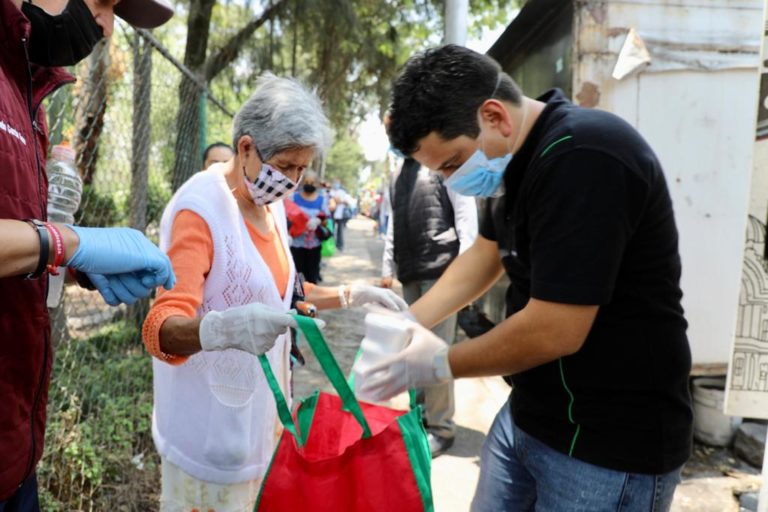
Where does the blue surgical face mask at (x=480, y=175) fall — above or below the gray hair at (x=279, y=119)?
below

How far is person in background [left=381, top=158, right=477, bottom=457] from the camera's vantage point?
3664 millimetres

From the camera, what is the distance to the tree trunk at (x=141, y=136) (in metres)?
3.69

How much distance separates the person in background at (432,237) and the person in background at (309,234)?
3.07 metres

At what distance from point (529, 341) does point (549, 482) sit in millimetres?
454

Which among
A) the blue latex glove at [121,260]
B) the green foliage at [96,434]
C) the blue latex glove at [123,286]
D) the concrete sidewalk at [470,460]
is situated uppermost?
the blue latex glove at [121,260]

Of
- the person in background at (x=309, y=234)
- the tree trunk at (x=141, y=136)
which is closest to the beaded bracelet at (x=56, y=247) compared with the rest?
the tree trunk at (x=141, y=136)

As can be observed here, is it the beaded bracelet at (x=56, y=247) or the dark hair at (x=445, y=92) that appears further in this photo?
the dark hair at (x=445, y=92)

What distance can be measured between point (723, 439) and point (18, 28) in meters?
4.29

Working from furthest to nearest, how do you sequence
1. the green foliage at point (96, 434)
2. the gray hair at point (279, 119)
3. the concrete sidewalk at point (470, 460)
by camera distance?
the concrete sidewalk at point (470, 460)
the green foliage at point (96, 434)
the gray hair at point (279, 119)

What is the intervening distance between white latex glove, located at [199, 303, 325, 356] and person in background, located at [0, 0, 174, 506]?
147 mm

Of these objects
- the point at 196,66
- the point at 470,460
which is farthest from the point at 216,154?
the point at 470,460

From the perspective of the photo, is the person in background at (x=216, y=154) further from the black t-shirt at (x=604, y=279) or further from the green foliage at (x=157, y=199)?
the black t-shirt at (x=604, y=279)

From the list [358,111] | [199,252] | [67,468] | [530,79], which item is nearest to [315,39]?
[530,79]

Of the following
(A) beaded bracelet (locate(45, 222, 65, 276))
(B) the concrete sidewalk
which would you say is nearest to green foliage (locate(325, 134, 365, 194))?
(B) the concrete sidewalk
